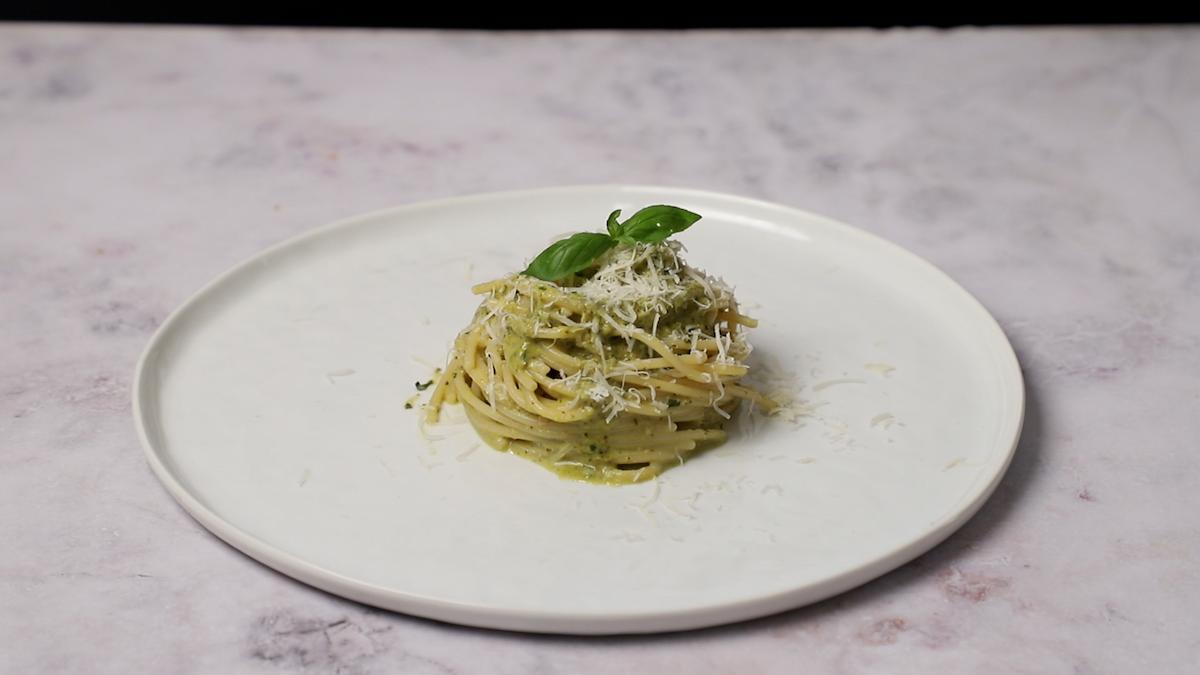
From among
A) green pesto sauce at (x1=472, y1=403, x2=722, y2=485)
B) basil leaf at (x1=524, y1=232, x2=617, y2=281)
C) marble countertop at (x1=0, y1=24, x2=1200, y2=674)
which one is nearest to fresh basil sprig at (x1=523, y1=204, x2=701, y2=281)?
basil leaf at (x1=524, y1=232, x2=617, y2=281)

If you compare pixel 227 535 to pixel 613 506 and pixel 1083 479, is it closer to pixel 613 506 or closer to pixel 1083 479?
pixel 613 506

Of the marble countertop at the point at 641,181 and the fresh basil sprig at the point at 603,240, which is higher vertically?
the fresh basil sprig at the point at 603,240

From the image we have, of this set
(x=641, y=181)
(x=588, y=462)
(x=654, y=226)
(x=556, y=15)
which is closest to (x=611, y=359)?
(x=588, y=462)

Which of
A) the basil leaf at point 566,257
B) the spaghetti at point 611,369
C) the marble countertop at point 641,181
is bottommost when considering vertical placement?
A: the marble countertop at point 641,181

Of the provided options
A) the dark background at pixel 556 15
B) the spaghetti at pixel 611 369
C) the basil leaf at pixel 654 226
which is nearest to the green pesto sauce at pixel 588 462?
the spaghetti at pixel 611 369

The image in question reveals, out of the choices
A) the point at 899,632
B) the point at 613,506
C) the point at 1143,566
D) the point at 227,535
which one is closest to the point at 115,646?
the point at 227,535

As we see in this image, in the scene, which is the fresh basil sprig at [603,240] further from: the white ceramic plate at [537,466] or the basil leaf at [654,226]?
the white ceramic plate at [537,466]
